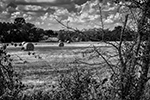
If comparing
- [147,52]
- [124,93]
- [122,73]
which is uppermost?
[147,52]

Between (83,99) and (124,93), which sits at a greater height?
(124,93)

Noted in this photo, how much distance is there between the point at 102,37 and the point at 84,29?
0.27 m

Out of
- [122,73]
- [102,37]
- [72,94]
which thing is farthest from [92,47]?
[72,94]

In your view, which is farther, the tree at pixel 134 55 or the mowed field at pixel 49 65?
the mowed field at pixel 49 65

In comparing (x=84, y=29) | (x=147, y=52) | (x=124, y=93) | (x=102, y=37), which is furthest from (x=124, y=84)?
(x=84, y=29)

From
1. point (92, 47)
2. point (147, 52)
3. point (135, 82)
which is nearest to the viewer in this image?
point (147, 52)

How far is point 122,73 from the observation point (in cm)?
252

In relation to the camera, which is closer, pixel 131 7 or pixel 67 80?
pixel 131 7

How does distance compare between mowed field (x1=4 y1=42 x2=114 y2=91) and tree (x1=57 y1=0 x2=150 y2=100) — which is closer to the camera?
tree (x1=57 y1=0 x2=150 y2=100)

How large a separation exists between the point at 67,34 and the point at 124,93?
1.05m

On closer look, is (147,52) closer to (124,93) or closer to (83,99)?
(124,93)

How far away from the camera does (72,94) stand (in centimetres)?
318

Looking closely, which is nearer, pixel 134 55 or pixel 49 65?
pixel 134 55

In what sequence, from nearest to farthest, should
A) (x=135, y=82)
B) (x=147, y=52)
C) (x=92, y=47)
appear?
(x=147, y=52) → (x=135, y=82) → (x=92, y=47)
